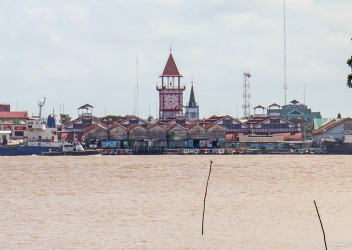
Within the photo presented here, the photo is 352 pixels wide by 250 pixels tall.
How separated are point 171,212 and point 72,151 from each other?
341 feet

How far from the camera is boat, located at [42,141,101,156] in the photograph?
503 feet

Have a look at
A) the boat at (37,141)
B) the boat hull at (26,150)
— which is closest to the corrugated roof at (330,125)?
the boat at (37,141)

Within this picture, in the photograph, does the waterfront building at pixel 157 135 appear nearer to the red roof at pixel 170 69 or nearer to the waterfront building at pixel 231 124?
the waterfront building at pixel 231 124

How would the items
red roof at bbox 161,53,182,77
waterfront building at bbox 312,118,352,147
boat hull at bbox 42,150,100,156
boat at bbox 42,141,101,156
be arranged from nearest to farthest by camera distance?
boat hull at bbox 42,150,100,156
boat at bbox 42,141,101,156
waterfront building at bbox 312,118,352,147
red roof at bbox 161,53,182,77

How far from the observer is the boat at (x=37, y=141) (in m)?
155

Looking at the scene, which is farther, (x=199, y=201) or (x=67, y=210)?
(x=199, y=201)

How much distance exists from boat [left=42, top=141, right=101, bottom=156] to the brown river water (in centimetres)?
6440

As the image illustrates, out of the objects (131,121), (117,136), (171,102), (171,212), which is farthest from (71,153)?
(171,212)

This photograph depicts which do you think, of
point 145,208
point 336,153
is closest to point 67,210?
point 145,208

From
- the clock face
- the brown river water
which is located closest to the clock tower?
the clock face

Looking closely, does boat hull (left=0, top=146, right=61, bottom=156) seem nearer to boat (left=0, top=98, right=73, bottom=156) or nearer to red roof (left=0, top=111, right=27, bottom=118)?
boat (left=0, top=98, right=73, bottom=156)

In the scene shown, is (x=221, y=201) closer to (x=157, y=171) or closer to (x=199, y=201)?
(x=199, y=201)

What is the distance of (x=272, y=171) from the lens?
101 metres

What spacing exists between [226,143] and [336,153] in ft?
61.3
